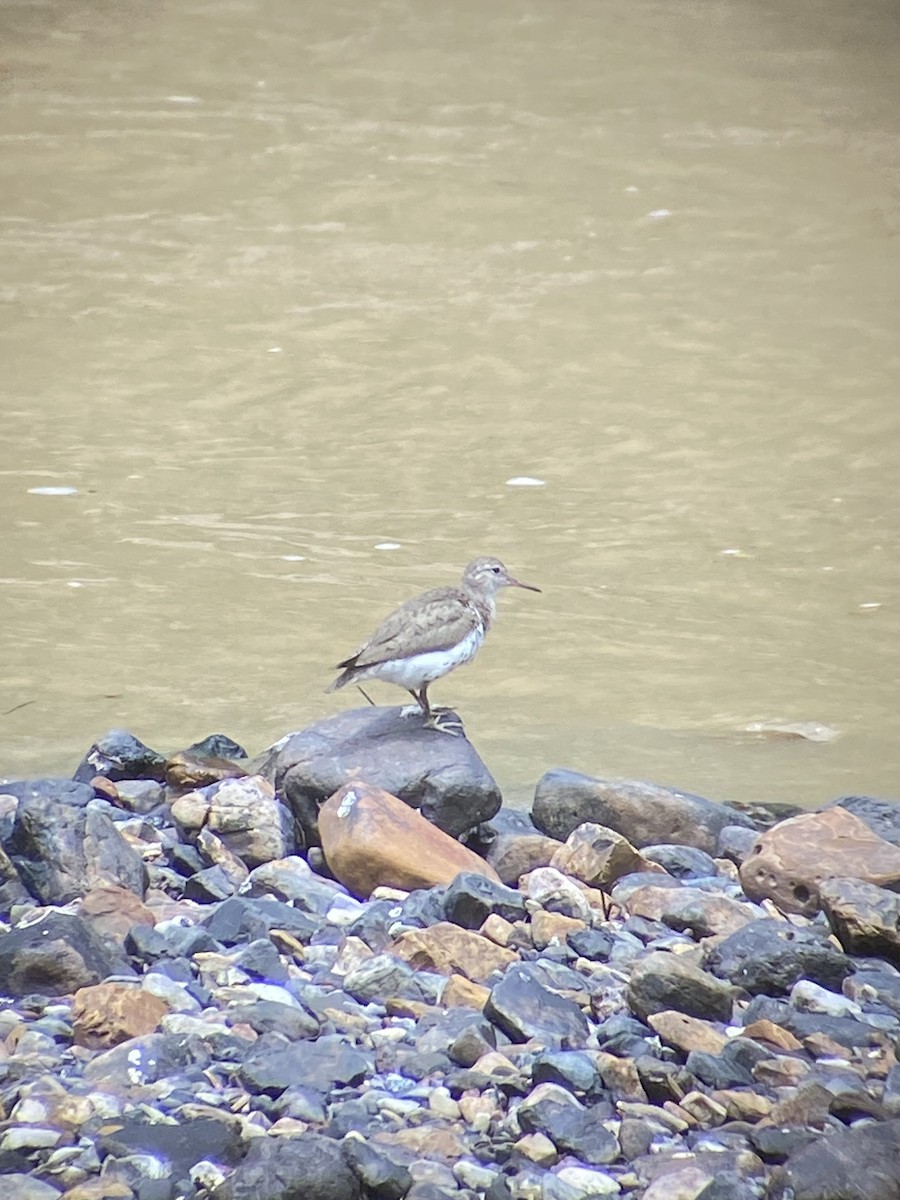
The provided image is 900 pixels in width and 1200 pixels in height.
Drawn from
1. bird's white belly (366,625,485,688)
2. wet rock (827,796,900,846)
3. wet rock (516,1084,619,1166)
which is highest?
bird's white belly (366,625,485,688)

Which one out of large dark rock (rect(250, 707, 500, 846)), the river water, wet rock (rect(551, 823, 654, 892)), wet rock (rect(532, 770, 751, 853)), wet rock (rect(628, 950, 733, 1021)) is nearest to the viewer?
wet rock (rect(628, 950, 733, 1021))

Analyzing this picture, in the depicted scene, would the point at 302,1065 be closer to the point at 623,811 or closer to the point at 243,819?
the point at 243,819

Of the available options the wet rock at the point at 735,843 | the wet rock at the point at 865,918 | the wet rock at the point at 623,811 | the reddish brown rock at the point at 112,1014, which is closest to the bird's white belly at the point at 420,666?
the wet rock at the point at 623,811

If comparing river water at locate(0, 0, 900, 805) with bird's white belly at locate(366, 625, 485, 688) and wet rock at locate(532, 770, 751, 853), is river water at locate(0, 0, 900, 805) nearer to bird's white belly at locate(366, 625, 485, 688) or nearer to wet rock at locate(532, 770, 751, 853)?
wet rock at locate(532, 770, 751, 853)

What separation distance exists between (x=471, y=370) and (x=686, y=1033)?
7204 mm

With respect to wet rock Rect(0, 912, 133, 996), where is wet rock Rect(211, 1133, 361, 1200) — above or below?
above

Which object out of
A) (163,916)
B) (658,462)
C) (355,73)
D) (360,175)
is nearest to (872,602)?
(658,462)

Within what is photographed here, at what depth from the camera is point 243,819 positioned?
452 cm

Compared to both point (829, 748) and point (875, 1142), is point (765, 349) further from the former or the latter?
point (875, 1142)

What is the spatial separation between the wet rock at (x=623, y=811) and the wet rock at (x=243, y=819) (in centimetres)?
72

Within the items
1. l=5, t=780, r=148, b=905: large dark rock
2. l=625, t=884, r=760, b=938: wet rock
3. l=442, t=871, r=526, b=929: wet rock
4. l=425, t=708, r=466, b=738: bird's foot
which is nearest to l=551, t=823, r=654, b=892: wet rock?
l=625, t=884, r=760, b=938: wet rock

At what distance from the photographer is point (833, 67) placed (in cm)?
1461

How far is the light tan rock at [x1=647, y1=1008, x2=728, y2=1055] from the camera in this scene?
345cm

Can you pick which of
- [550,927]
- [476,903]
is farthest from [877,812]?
[476,903]
